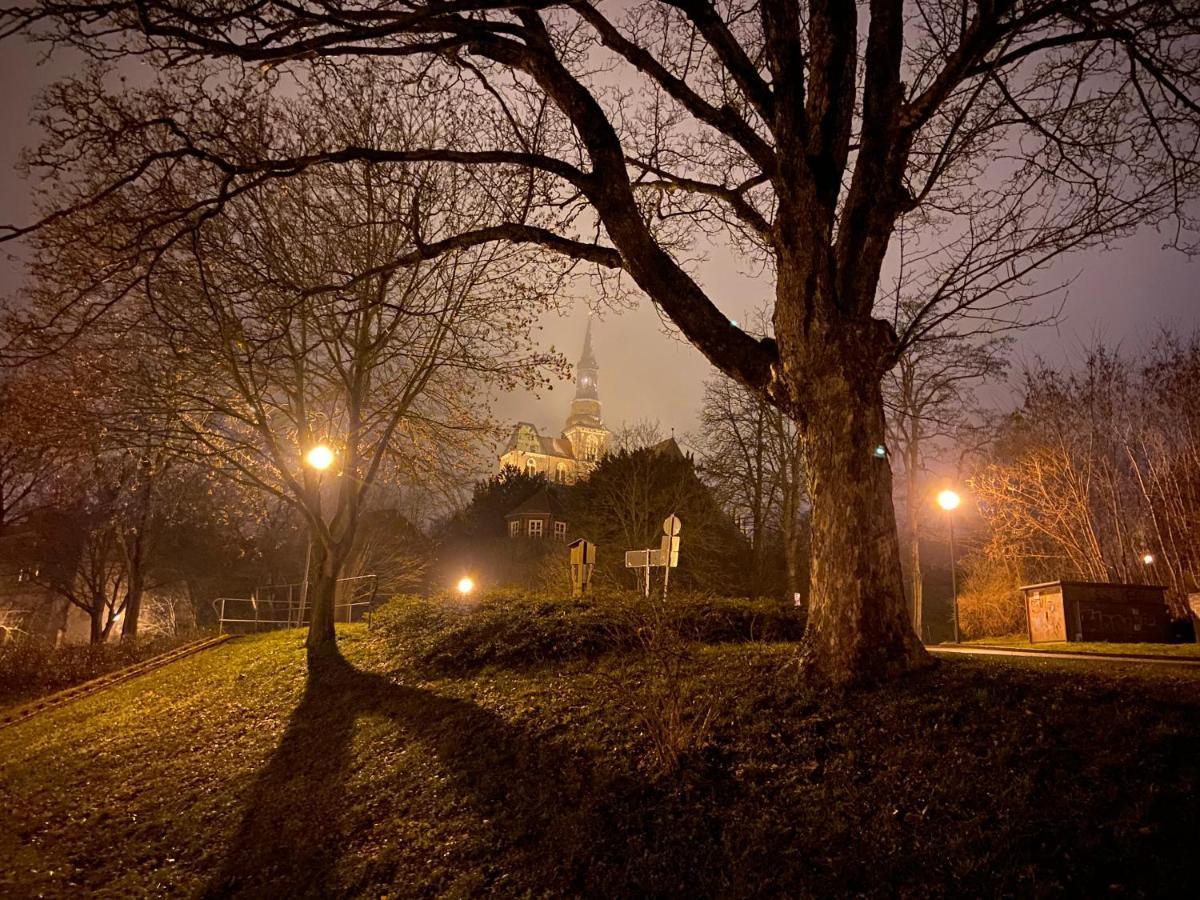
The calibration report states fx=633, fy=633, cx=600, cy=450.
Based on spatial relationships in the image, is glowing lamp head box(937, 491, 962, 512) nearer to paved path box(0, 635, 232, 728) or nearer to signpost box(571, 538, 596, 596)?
signpost box(571, 538, 596, 596)

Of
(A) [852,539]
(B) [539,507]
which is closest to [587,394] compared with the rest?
(B) [539,507]

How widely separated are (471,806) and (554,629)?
162 inches

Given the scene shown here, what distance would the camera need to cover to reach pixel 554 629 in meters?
8.86

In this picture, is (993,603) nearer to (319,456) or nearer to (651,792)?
(319,456)

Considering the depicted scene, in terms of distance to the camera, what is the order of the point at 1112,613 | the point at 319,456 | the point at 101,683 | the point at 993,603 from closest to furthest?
the point at 319,456, the point at 101,683, the point at 1112,613, the point at 993,603

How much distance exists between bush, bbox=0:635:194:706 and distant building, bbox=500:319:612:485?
6405 centimetres

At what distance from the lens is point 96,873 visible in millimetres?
5109

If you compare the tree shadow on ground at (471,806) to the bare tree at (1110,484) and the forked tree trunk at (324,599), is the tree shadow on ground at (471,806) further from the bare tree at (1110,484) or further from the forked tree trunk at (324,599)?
the bare tree at (1110,484)

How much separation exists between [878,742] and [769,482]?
22.7 meters

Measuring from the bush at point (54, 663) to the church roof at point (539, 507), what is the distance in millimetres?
24818

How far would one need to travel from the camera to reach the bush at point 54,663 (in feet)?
43.4

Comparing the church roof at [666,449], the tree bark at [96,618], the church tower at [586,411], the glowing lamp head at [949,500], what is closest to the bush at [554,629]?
the glowing lamp head at [949,500]

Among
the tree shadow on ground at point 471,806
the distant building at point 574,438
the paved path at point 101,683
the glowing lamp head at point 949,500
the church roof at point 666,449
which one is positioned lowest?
the paved path at point 101,683

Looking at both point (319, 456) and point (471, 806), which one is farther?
point (319, 456)
